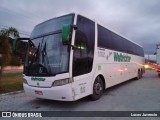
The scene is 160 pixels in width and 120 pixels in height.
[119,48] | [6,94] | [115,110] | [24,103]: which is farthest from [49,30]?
[119,48]

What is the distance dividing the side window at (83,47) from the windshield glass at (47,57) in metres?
0.44

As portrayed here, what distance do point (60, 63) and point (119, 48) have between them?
5.61m

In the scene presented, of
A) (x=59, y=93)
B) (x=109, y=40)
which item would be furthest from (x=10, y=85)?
(x=109, y=40)

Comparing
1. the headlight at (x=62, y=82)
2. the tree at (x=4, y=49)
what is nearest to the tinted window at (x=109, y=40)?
the headlight at (x=62, y=82)

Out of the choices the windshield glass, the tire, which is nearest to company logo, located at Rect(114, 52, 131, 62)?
the tire

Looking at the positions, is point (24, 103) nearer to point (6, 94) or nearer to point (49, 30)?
point (6, 94)

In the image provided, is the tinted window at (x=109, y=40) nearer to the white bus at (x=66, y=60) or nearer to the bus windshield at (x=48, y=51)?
the white bus at (x=66, y=60)

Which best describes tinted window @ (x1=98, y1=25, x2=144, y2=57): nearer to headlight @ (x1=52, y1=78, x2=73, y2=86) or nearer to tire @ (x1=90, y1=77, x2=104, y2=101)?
tire @ (x1=90, y1=77, x2=104, y2=101)

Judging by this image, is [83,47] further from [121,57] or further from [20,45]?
[121,57]

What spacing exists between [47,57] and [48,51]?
0.22 m

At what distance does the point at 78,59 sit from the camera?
5.94 meters

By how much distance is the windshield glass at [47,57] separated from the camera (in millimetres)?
5504

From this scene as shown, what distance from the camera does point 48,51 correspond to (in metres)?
5.88

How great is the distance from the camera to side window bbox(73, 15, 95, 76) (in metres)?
5.88
